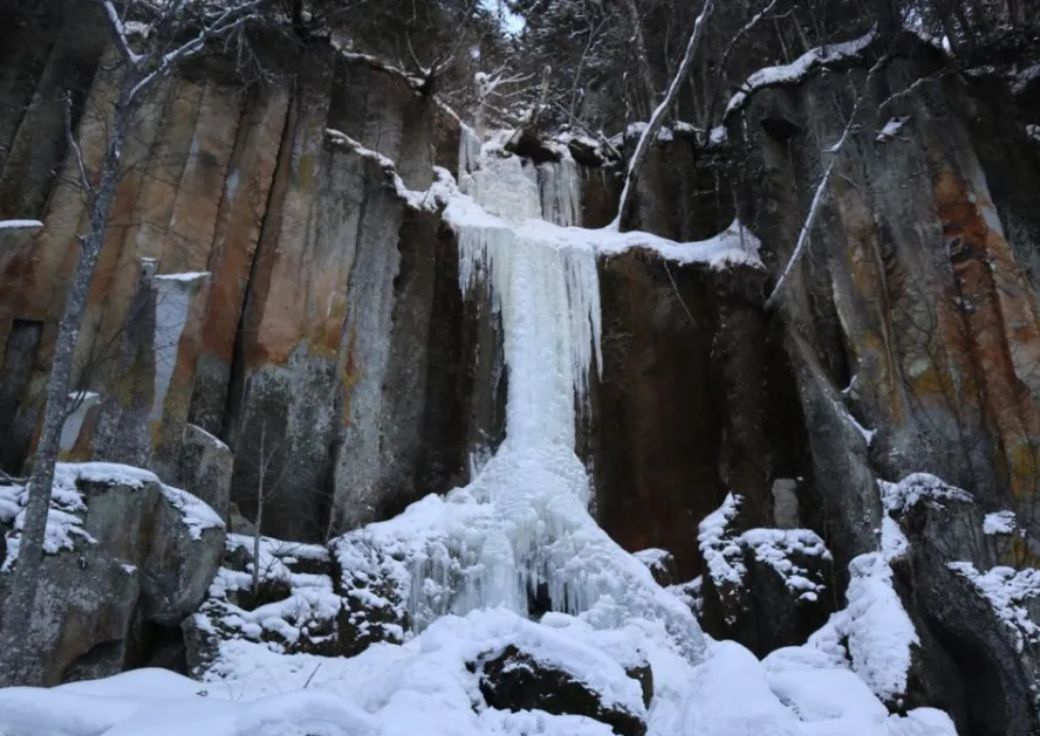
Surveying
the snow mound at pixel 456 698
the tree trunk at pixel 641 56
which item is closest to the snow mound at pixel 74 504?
the snow mound at pixel 456 698

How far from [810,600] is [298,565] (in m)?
5.91

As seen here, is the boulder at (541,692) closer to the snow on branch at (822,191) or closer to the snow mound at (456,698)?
the snow mound at (456,698)

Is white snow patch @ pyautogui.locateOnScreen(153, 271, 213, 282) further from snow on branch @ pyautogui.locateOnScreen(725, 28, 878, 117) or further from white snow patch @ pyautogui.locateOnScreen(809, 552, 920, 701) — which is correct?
snow on branch @ pyautogui.locateOnScreen(725, 28, 878, 117)

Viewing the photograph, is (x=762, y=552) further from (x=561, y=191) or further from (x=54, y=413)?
(x=54, y=413)

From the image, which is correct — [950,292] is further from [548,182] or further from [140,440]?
[140,440]

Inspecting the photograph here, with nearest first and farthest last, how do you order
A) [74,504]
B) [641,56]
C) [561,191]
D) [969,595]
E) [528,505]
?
[74,504]
[969,595]
[528,505]
[561,191]
[641,56]

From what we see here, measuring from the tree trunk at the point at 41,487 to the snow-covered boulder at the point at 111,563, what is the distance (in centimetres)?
23

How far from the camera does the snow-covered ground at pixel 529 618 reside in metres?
5.14

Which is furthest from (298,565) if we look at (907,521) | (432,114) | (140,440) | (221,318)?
(432,114)

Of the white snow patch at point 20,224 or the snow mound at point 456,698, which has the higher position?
the white snow patch at point 20,224

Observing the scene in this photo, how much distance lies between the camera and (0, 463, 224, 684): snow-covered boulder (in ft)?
25.2

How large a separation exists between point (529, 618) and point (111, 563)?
14.8 feet

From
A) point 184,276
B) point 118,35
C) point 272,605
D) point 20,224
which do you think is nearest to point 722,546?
point 272,605

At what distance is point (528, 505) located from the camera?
11.1 meters
